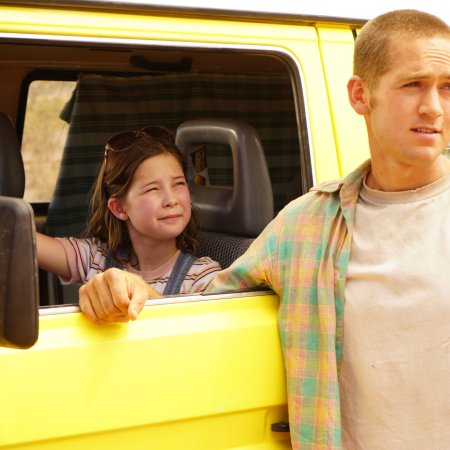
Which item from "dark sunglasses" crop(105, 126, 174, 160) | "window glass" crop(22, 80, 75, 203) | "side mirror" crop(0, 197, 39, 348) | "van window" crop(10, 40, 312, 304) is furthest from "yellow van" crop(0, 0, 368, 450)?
"window glass" crop(22, 80, 75, 203)

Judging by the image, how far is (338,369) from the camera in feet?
7.18

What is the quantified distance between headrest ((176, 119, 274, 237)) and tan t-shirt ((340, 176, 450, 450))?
1.91 feet

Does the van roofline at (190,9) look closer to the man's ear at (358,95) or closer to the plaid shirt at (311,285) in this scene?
the man's ear at (358,95)

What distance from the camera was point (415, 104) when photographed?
7.05ft

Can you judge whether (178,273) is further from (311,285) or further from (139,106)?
(139,106)

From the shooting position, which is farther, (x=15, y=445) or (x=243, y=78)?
(x=243, y=78)

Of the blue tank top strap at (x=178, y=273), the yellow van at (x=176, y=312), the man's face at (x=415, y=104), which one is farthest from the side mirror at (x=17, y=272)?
the blue tank top strap at (x=178, y=273)

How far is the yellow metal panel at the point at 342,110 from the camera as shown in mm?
2529

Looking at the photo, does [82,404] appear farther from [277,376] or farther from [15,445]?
[277,376]

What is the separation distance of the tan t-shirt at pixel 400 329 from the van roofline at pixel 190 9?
23.0 inches

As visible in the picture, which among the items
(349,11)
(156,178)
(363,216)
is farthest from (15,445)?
(349,11)

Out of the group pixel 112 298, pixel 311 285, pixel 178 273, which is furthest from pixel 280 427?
pixel 178 273

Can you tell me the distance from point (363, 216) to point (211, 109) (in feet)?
6.17

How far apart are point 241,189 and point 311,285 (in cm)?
58
